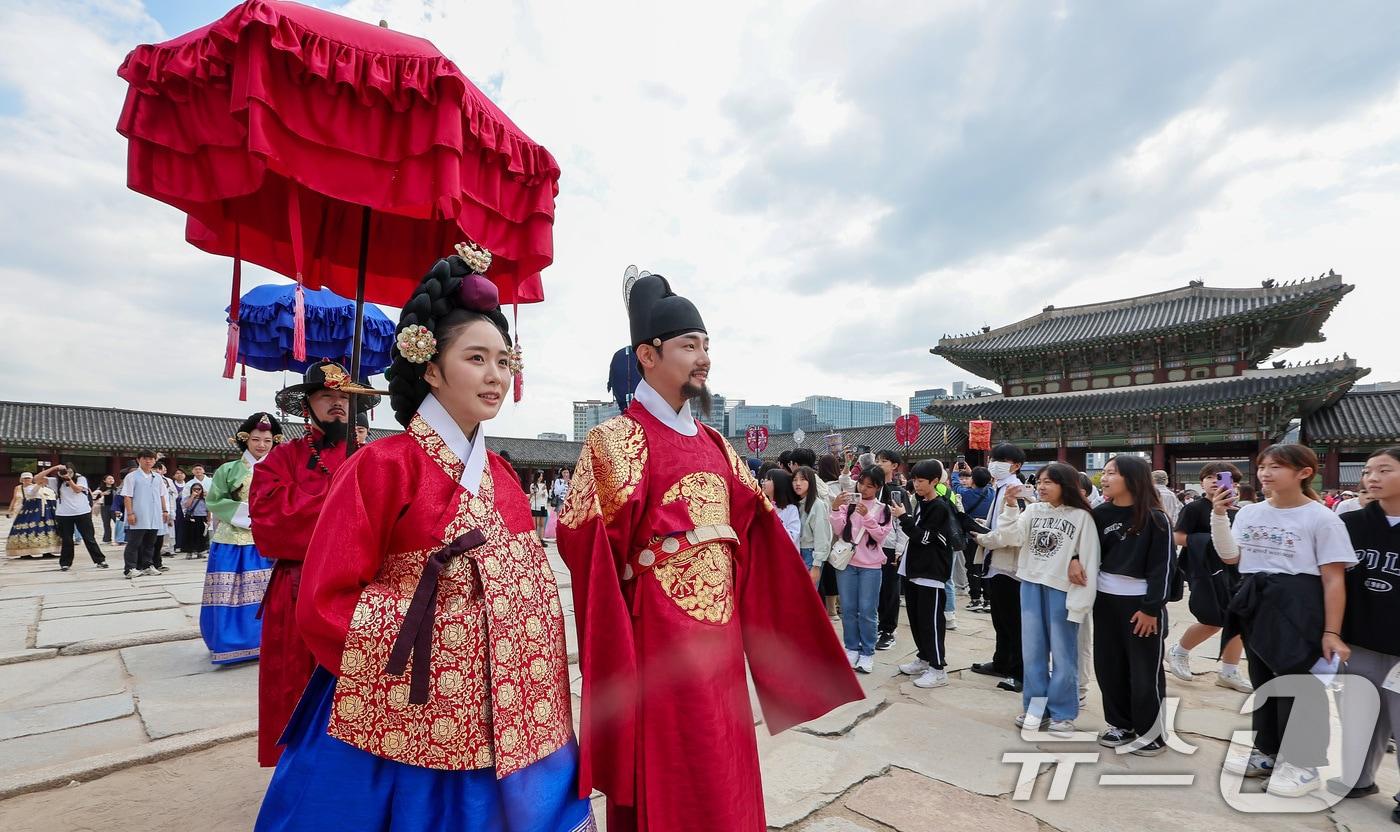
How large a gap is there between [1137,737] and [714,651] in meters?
3.28

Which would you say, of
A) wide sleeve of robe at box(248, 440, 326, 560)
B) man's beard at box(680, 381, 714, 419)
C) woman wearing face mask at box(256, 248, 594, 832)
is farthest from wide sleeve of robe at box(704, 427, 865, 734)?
wide sleeve of robe at box(248, 440, 326, 560)

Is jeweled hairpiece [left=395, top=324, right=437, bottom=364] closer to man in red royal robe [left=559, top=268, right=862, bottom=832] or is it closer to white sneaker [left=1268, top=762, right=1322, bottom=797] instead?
man in red royal robe [left=559, top=268, right=862, bottom=832]

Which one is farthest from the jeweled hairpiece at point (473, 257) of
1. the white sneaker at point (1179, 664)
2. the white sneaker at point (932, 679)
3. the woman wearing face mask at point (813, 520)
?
the white sneaker at point (1179, 664)

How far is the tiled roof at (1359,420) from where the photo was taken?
1691cm

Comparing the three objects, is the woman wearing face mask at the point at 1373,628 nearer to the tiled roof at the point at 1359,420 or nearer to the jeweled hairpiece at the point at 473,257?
the jeweled hairpiece at the point at 473,257

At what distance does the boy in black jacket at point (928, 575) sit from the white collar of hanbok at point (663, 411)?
3424 mm

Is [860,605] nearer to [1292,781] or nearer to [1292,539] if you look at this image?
[1292,781]

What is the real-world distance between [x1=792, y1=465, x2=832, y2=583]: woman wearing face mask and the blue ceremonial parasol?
385cm

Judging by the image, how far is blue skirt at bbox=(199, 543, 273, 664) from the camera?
4.93 meters

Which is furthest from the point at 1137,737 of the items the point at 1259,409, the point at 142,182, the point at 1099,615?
the point at 1259,409

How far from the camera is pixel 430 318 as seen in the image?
1882 millimetres

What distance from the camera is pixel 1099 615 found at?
3.84 metres

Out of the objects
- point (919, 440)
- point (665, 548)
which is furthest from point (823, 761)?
point (919, 440)

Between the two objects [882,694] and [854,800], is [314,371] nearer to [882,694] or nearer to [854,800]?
[854,800]
